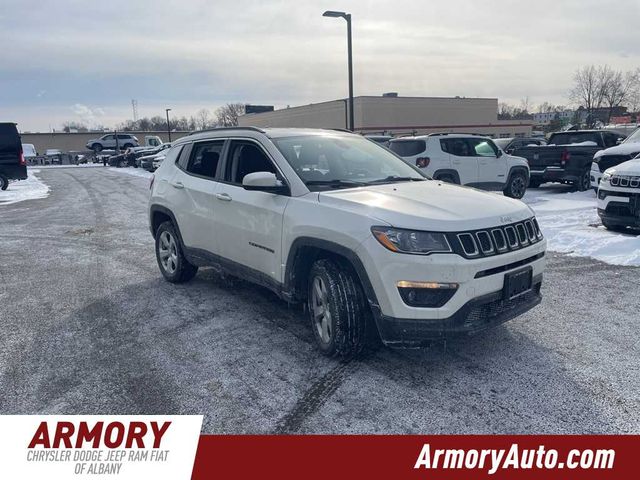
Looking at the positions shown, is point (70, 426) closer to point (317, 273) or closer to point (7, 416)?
point (7, 416)

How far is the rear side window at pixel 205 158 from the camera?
18.0 feet

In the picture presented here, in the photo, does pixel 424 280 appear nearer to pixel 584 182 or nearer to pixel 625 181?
pixel 625 181

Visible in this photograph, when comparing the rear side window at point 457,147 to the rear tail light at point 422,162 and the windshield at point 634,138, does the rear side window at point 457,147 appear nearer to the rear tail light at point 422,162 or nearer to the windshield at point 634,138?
the rear tail light at point 422,162

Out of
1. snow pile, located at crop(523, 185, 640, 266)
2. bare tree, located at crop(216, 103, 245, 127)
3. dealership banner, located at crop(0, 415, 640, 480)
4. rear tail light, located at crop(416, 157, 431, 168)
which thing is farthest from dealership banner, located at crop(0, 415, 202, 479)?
bare tree, located at crop(216, 103, 245, 127)

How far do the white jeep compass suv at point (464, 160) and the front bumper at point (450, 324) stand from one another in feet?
29.2

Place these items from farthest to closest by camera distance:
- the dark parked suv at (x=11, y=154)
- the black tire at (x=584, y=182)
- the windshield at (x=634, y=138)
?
the dark parked suv at (x=11, y=154) → the black tire at (x=584, y=182) → the windshield at (x=634, y=138)

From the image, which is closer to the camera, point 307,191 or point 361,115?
point 307,191

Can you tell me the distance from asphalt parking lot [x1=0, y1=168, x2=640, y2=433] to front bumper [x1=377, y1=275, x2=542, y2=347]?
37cm

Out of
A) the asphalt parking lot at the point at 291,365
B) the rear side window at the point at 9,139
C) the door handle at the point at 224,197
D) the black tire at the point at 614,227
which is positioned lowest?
the asphalt parking lot at the point at 291,365

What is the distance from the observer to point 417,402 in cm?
343

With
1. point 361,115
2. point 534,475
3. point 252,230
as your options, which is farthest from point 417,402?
point 361,115

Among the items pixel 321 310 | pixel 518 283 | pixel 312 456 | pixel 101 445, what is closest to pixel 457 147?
pixel 518 283

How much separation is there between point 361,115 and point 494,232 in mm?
48932

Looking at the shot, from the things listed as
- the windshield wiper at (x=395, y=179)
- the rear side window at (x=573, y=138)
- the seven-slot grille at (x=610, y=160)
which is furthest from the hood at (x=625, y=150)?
the windshield wiper at (x=395, y=179)
